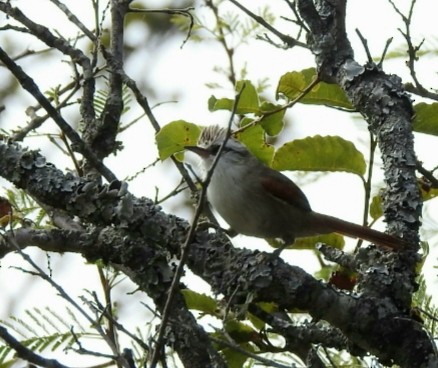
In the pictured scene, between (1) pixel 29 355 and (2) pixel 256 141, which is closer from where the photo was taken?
(1) pixel 29 355

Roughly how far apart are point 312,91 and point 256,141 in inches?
10.6

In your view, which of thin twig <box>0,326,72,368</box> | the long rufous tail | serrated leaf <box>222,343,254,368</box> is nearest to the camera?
thin twig <box>0,326,72,368</box>

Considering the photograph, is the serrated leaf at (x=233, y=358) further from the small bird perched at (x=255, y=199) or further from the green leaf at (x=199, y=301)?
the small bird perched at (x=255, y=199)

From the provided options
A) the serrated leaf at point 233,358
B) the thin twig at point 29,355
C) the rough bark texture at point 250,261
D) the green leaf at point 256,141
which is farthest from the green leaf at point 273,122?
the thin twig at point 29,355

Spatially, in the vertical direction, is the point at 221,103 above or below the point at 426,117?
below

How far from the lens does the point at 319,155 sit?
11.9 ft

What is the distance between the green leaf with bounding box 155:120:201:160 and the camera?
3579 millimetres

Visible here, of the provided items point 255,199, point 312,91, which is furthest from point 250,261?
point 255,199

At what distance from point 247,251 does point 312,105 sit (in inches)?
34.0

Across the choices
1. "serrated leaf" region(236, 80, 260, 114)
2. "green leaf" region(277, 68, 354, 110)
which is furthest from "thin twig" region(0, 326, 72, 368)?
"green leaf" region(277, 68, 354, 110)

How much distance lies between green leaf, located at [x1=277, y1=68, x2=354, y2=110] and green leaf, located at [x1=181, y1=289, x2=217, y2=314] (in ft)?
2.57

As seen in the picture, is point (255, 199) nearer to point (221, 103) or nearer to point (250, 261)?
point (221, 103)

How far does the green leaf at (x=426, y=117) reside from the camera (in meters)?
3.52

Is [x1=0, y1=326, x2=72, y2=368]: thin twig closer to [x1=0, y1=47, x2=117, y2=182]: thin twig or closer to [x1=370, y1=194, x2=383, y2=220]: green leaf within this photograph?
[x1=0, y1=47, x2=117, y2=182]: thin twig
